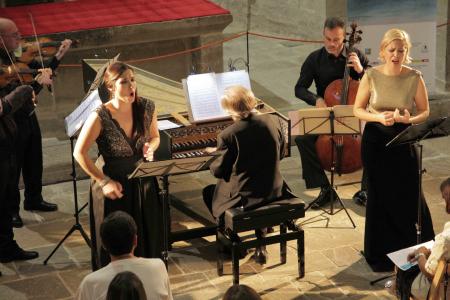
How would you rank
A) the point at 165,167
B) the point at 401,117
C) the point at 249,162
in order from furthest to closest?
the point at 401,117 → the point at 249,162 → the point at 165,167

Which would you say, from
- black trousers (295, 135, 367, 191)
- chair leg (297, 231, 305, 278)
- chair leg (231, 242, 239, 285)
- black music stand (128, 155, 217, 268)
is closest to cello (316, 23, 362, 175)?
black trousers (295, 135, 367, 191)

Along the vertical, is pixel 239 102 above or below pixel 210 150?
above

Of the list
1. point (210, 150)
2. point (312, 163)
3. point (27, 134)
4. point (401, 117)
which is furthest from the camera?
point (312, 163)

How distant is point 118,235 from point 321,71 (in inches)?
154

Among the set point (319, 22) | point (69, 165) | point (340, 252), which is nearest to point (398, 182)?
point (340, 252)

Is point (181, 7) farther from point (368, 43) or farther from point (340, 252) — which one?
point (340, 252)

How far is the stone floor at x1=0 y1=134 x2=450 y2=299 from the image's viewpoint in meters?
6.58

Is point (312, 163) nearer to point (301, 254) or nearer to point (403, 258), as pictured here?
point (301, 254)

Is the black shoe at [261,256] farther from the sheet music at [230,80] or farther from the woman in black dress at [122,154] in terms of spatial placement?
the sheet music at [230,80]

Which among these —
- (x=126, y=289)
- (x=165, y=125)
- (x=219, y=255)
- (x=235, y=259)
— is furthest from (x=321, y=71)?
(x=126, y=289)

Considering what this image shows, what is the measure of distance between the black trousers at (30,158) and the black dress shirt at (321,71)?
2.40 metres

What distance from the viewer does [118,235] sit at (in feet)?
15.3

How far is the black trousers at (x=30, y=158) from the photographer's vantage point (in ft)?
25.0

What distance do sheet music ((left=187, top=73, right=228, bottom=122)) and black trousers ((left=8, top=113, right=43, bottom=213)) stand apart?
5.14 feet
